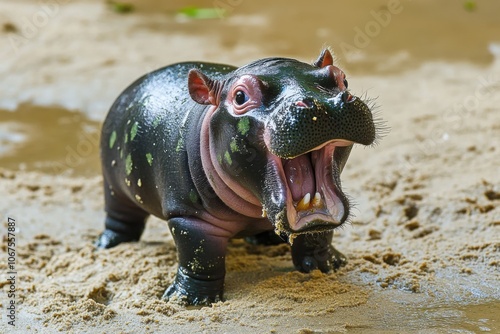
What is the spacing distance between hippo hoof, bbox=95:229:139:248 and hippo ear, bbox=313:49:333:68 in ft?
6.78

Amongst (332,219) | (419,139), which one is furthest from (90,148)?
(332,219)

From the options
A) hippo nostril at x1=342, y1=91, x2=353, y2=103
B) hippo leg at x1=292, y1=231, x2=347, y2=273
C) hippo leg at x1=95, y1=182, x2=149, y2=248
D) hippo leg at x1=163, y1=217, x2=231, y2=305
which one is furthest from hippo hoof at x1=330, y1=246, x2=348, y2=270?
hippo leg at x1=95, y1=182, x2=149, y2=248

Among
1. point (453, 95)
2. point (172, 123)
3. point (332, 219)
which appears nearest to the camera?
point (332, 219)

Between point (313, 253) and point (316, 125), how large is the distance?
4.04 ft

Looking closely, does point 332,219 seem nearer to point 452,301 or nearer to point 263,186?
point 263,186

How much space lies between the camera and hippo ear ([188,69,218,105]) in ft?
13.4

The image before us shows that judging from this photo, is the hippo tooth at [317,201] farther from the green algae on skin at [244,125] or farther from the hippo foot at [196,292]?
the hippo foot at [196,292]

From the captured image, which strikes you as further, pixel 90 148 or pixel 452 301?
pixel 90 148

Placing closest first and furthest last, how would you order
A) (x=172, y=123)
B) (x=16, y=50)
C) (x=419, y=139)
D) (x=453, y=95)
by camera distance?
(x=172, y=123) → (x=419, y=139) → (x=453, y=95) → (x=16, y=50)

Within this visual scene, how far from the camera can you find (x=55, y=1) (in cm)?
1216

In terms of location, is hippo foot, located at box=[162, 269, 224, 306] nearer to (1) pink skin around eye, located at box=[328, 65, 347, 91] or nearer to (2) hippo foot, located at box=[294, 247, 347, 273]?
(2) hippo foot, located at box=[294, 247, 347, 273]

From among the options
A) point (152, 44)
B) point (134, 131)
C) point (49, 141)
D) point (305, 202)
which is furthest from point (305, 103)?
point (152, 44)

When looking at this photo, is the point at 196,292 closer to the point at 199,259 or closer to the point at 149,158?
the point at 199,259

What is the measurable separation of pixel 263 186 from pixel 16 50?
7188mm
